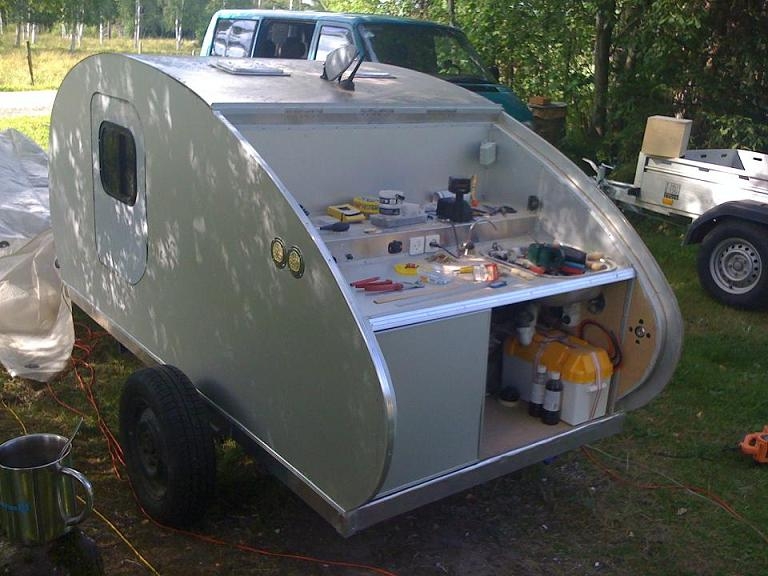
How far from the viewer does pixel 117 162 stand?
423cm

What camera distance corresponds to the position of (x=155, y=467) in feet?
12.2

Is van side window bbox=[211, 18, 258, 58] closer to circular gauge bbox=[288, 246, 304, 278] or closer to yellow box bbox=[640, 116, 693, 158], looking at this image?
yellow box bbox=[640, 116, 693, 158]

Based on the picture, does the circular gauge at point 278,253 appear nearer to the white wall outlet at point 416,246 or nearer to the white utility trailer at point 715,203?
the white wall outlet at point 416,246

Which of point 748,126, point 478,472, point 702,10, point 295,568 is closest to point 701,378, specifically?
point 478,472

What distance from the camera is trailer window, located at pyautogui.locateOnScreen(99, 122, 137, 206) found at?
4.08 m

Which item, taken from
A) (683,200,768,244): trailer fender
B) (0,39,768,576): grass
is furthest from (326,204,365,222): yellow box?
(683,200,768,244): trailer fender

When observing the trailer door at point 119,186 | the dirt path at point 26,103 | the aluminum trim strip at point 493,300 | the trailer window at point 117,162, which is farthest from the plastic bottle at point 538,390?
the dirt path at point 26,103

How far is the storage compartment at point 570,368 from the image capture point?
3.77m

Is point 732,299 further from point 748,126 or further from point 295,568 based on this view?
point 295,568

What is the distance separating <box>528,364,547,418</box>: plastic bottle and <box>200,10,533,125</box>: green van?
5.27 meters

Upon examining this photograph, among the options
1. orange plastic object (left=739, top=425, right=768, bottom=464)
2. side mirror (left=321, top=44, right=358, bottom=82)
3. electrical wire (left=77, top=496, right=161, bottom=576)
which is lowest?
electrical wire (left=77, top=496, right=161, bottom=576)

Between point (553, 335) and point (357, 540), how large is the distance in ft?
4.53

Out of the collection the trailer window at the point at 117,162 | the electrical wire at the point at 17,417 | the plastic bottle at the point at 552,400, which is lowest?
the electrical wire at the point at 17,417

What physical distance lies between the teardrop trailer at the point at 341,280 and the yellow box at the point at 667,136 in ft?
12.0
